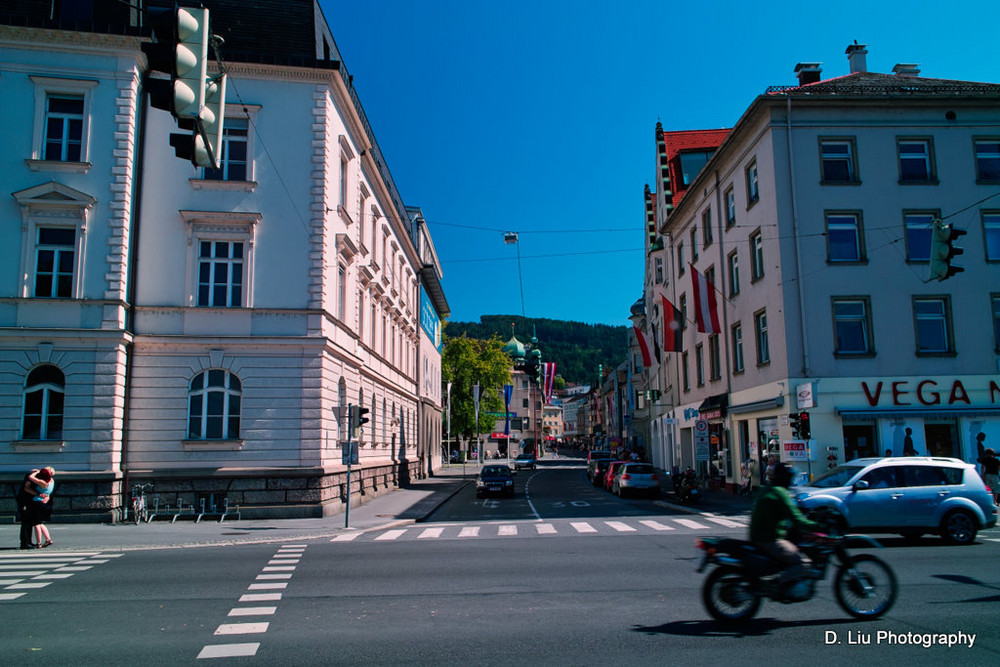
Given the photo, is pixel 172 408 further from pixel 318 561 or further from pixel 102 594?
pixel 102 594

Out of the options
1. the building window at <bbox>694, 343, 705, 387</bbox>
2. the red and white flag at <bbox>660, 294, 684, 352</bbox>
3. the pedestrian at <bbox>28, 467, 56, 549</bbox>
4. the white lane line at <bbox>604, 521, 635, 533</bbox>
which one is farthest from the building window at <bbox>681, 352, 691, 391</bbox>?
the pedestrian at <bbox>28, 467, 56, 549</bbox>

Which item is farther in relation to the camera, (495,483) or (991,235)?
(495,483)

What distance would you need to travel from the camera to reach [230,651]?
23.9 ft

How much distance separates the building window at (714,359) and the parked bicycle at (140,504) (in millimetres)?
23818

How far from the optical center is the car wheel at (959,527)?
1460 cm

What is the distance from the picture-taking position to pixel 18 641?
7820 mm

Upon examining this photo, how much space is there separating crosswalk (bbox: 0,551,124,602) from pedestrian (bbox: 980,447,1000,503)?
23.1 meters

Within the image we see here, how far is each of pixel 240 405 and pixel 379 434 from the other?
11526mm

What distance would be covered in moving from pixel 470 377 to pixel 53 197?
57.8 meters

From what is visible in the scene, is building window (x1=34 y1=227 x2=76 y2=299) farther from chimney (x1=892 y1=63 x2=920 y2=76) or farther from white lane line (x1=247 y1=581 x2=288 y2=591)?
chimney (x1=892 y1=63 x2=920 y2=76)

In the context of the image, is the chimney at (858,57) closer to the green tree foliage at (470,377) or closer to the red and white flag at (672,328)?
the red and white flag at (672,328)

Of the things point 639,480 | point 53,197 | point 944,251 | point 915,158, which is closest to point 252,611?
point 944,251

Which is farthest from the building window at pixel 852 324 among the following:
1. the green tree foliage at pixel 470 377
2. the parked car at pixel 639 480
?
the green tree foliage at pixel 470 377

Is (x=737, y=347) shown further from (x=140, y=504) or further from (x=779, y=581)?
(x=779, y=581)
